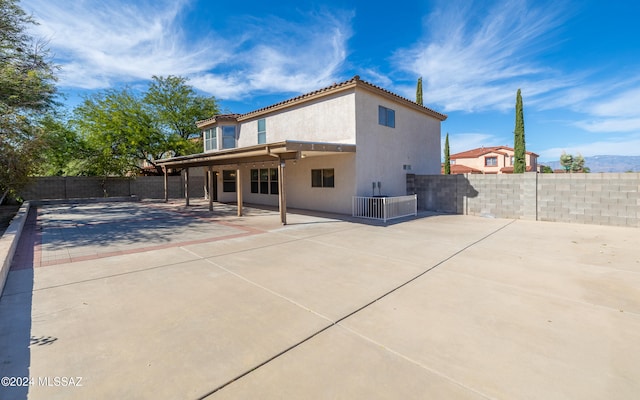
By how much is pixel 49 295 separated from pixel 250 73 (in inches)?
704

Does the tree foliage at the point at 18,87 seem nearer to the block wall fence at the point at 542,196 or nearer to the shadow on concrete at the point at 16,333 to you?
the shadow on concrete at the point at 16,333

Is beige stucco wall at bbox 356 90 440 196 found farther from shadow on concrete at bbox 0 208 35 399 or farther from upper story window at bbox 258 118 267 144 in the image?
shadow on concrete at bbox 0 208 35 399

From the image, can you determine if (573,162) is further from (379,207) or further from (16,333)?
(16,333)

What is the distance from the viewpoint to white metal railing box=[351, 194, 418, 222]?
36.4ft

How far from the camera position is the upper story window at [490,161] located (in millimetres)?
41469

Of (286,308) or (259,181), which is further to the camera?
(259,181)

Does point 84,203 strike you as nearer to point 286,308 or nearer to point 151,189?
point 151,189

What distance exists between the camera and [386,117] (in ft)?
43.3

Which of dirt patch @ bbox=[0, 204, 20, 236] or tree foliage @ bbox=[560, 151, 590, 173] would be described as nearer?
dirt patch @ bbox=[0, 204, 20, 236]

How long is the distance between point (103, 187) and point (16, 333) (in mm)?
21584

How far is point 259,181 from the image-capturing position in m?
16.9

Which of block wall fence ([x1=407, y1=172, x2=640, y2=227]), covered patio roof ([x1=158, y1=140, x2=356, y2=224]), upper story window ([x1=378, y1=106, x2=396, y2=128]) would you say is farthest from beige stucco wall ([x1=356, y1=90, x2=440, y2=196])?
block wall fence ([x1=407, y1=172, x2=640, y2=227])

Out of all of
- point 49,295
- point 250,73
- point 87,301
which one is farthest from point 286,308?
point 250,73

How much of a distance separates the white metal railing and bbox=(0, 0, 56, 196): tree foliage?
12.8 m
